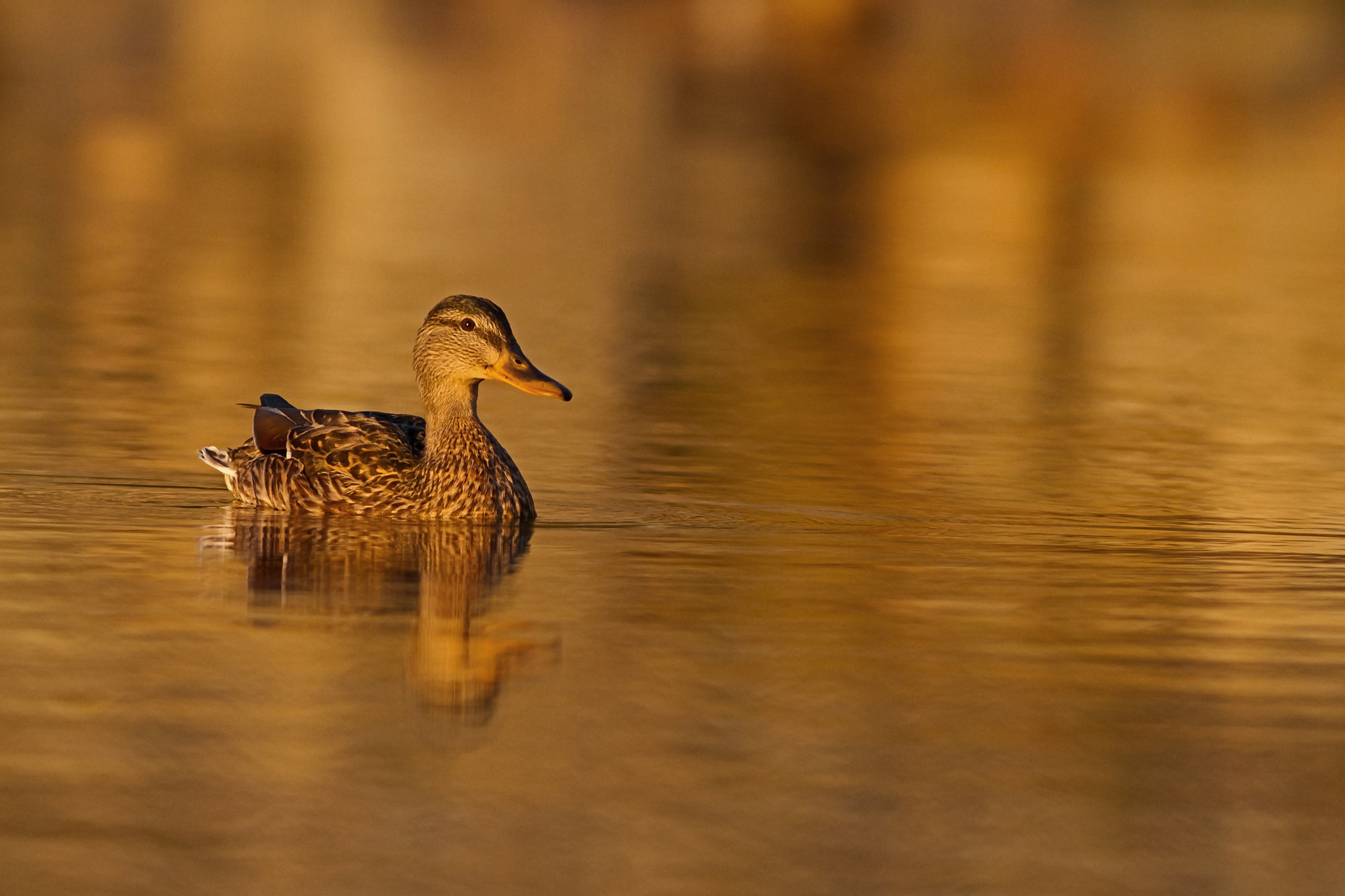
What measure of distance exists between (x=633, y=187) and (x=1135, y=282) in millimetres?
14162

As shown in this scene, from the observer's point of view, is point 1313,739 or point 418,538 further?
point 418,538

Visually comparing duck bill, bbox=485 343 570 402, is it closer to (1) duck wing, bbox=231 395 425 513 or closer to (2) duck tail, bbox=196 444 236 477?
(1) duck wing, bbox=231 395 425 513

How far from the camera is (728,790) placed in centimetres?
809

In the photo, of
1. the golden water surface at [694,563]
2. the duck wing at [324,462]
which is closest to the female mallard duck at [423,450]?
the duck wing at [324,462]

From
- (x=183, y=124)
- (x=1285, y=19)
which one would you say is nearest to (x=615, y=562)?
(x=183, y=124)

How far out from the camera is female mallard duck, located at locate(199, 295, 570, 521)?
1355cm

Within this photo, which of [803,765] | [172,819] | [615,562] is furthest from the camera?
[615,562]

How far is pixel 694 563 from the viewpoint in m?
12.3

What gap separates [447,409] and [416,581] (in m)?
2.54

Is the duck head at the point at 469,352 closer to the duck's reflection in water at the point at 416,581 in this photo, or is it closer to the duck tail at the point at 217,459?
the duck's reflection in water at the point at 416,581

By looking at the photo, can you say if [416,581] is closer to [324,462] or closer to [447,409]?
[324,462]

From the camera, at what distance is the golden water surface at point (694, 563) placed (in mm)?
7711

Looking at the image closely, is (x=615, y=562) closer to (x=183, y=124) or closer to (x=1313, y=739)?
(x=1313, y=739)

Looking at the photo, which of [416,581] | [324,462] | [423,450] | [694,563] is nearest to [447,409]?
[423,450]
